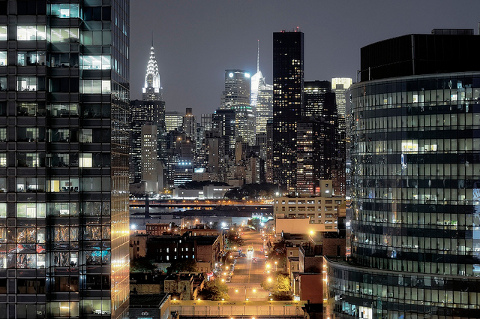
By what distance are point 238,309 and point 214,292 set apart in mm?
18289

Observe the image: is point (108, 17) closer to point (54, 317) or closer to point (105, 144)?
point (105, 144)

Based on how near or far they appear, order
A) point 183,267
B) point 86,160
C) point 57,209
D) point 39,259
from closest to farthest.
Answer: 1. point 39,259
2. point 57,209
3. point 86,160
4. point 183,267

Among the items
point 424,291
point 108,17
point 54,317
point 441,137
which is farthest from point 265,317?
point 108,17

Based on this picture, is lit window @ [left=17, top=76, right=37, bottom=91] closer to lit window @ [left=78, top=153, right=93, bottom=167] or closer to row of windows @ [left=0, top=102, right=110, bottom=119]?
row of windows @ [left=0, top=102, right=110, bottom=119]

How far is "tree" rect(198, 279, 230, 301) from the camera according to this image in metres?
135

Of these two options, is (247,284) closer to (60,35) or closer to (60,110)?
(60,110)

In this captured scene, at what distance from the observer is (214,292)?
450 feet

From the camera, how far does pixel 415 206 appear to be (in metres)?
84.8

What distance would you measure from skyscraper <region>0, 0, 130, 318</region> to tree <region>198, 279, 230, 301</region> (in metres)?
76.1

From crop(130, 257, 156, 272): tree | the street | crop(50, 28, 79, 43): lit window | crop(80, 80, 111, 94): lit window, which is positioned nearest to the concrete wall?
the street

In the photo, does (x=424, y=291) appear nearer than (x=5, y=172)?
No

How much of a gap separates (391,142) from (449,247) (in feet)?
44.0

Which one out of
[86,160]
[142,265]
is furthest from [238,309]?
[86,160]

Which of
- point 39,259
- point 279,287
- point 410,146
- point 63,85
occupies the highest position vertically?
point 63,85
